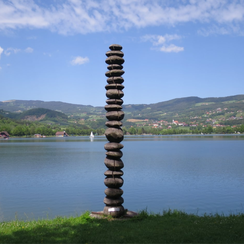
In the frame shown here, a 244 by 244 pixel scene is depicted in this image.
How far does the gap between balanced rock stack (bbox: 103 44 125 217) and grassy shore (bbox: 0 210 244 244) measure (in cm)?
130

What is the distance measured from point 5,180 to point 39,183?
5582 millimetres

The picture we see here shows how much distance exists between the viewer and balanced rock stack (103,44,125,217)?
1548 centimetres

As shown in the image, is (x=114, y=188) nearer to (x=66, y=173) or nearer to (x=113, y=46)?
(x=113, y=46)

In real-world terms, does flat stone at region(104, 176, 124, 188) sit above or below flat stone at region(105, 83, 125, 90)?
below

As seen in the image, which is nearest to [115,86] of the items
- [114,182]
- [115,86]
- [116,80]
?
[115,86]

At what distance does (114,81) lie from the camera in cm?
1700

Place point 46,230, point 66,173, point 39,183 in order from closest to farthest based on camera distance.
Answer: point 46,230
point 39,183
point 66,173

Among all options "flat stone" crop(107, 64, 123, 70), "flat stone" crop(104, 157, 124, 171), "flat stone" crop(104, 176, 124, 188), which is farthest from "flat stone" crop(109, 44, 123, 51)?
"flat stone" crop(104, 176, 124, 188)

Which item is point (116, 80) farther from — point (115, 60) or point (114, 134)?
point (114, 134)

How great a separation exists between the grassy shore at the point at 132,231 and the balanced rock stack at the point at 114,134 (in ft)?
4.28

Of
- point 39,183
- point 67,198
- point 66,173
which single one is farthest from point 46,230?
point 66,173

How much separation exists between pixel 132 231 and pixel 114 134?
5462 millimetres

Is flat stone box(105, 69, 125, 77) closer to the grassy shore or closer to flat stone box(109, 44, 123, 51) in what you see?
flat stone box(109, 44, 123, 51)

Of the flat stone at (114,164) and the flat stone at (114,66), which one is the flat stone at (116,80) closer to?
the flat stone at (114,66)
